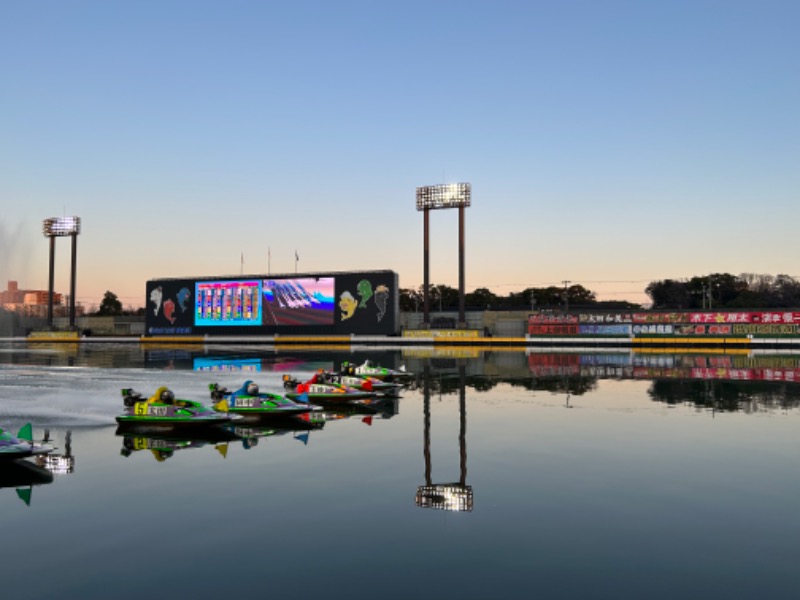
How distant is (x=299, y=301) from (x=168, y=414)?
79.9 meters

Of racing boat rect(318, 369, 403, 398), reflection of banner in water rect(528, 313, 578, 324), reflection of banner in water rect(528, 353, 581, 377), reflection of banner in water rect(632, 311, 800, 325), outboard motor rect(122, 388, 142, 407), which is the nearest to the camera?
outboard motor rect(122, 388, 142, 407)

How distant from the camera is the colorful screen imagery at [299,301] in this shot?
10369 cm

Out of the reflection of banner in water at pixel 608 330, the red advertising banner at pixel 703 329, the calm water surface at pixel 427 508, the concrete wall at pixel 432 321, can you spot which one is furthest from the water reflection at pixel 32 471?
the red advertising banner at pixel 703 329

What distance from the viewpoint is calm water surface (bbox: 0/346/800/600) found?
11.3 metres

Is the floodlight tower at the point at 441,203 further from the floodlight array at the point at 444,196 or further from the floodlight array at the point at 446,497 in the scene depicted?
the floodlight array at the point at 446,497

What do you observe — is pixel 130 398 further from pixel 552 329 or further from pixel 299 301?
pixel 552 329

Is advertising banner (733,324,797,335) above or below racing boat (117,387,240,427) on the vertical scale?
above

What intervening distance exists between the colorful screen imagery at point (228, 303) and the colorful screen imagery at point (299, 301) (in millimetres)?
2379

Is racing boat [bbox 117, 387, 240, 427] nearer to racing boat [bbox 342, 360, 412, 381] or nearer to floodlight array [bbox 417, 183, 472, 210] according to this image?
racing boat [bbox 342, 360, 412, 381]

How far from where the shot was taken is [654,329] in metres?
96.0

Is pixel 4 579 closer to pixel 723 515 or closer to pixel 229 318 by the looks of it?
pixel 723 515

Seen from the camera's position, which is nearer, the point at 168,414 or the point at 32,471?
the point at 32,471

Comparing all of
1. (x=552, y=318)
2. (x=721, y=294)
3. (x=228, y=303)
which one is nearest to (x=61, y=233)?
(x=228, y=303)

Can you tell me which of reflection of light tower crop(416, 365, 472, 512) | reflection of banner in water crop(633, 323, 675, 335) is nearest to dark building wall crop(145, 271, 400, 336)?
reflection of banner in water crop(633, 323, 675, 335)
